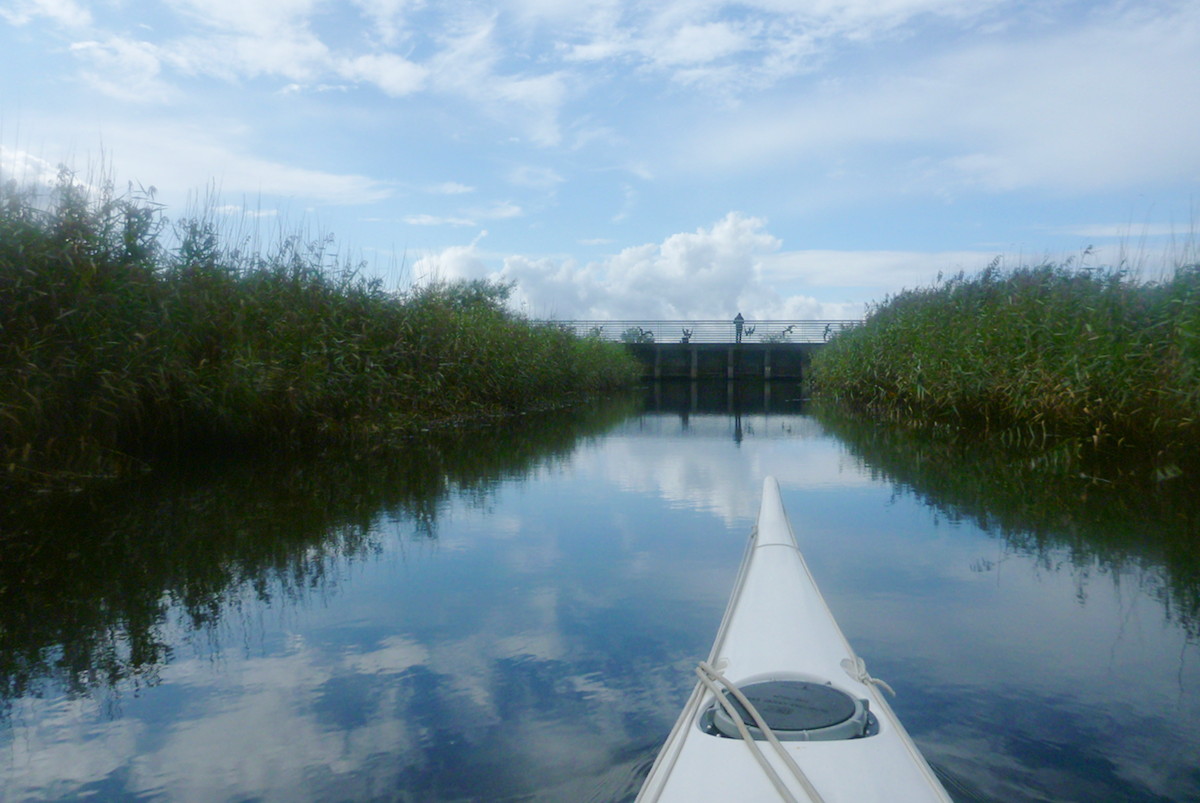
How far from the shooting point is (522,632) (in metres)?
2.47

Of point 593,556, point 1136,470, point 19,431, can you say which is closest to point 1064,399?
point 1136,470

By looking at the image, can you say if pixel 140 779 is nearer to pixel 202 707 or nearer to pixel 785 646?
pixel 202 707

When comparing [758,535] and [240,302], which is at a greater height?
[240,302]

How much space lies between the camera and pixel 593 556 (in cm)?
338

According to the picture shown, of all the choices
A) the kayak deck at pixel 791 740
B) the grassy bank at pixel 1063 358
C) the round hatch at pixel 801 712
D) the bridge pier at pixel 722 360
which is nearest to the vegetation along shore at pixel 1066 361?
the grassy bank at pixel 1063 358

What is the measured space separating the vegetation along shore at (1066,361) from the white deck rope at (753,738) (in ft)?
15.0

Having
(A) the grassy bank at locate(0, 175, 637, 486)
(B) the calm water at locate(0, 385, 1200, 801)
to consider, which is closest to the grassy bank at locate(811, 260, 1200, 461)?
(B) the calm water at locate(0, 385, 1200, 801)

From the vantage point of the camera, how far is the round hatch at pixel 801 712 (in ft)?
4.19

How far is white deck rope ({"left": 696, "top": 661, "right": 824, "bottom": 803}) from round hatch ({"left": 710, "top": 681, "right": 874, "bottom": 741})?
0.01 m

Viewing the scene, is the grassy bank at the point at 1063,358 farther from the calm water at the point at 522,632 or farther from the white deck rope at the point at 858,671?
the white deck rope at the point at 858,671

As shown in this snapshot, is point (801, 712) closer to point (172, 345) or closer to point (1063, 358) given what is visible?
point (172, 345)

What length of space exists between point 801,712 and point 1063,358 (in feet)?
19.4

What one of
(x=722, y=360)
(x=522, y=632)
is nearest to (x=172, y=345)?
(x=522, y=632)

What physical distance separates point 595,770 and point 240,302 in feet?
17.1
